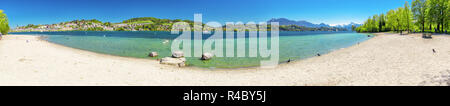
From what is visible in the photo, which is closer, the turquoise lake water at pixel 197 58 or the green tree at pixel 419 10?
the turquoise lake water at pixel 197 58

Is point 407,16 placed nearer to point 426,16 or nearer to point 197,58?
point 426,16

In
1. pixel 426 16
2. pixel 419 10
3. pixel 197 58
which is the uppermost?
pixel 419 10

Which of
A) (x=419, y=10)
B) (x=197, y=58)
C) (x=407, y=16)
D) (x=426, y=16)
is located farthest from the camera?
(x=407, y=16)

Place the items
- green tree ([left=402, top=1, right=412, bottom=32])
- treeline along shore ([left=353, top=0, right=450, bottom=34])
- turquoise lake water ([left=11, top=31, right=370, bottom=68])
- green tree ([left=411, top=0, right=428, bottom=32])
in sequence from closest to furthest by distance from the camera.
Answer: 1. turquoise lake water ([left=11, top=31, right=370, bottom=68])
2. treeline along shore ([left=353, top=0, right=450, bottom=34])
3. green tree ([left=411, top=0, right=428, bottom=32])
4. green tree ([left=402, top=1, right=412, bottom=32])

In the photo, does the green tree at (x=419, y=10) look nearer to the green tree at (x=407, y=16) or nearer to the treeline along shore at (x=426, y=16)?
the treeline along shore at (x=426, y=16)

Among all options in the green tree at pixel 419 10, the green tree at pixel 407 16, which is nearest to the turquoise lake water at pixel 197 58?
the green tree at pixel 419 10

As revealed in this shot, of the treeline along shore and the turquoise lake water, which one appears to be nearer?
the turquoise lake water

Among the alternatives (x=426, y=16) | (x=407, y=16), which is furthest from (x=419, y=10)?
(x=407, y=16)

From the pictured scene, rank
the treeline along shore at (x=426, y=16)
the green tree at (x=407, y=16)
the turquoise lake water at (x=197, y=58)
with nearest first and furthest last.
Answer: the turquoise lake water at (x=197, y=58) → the treeline along shore at (x=426, y=16) → the green tree at (x=407, y=16)

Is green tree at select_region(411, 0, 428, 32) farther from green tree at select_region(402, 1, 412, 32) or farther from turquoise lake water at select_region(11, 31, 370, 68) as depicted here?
turquoise lake water at select_region(11, 31, 370, 68)

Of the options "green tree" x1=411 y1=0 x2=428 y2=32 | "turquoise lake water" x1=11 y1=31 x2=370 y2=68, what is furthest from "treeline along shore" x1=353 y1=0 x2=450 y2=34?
"turquoise lake water" x1=11 y1=31 x2=370 y2=68

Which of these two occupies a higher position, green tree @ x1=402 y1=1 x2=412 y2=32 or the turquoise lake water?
green tree @ x1=402 y1=1 x2=412 y2=32
